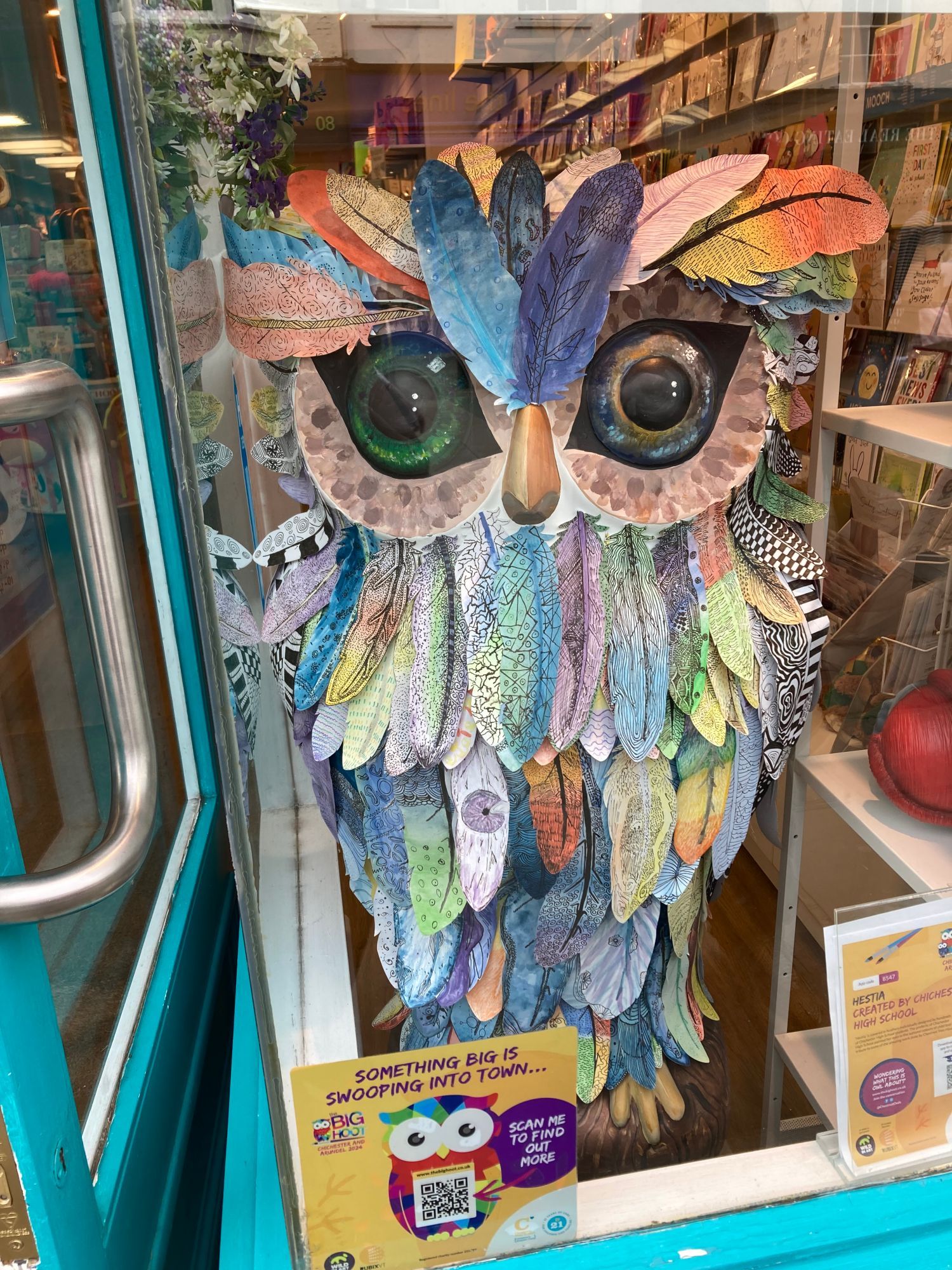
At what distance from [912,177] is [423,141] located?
16.8 inches

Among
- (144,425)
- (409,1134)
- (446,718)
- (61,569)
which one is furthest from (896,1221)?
(144,425)

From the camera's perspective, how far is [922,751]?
0.84 meters

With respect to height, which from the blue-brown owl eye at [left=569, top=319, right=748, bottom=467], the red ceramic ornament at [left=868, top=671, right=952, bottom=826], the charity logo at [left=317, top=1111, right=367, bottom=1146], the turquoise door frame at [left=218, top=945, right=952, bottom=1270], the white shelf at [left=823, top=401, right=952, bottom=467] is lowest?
the turquoise door frame at [left=218, top=945, right=952, bottom=1270]

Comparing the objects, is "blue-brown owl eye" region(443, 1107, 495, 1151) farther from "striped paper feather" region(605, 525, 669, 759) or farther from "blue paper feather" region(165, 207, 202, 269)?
"blue paper feather" region(165, 207, 202, 269)

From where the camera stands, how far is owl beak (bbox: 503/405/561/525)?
2.09 ft

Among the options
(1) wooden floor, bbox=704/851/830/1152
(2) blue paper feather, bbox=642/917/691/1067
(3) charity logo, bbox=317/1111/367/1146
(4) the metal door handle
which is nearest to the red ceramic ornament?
(1) wooden floor, bbox=704/851/830/1152

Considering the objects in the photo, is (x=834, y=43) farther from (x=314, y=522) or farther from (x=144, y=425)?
(x=144, y=425)

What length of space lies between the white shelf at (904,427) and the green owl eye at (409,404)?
14.2 inches

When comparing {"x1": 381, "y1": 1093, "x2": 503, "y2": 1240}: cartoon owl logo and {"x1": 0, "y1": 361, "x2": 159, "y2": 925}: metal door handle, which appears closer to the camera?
{"x1": 0, "y1": 361, "x2": 159, "y2": 925}: metal door handle

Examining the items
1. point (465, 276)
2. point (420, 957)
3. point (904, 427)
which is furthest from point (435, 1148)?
point (904, 427)

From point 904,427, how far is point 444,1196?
0.68m

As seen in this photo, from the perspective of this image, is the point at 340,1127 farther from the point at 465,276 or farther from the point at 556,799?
the point at 465,276

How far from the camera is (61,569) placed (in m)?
0.71

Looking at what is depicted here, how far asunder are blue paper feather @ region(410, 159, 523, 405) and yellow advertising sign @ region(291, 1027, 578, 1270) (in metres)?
0.42
